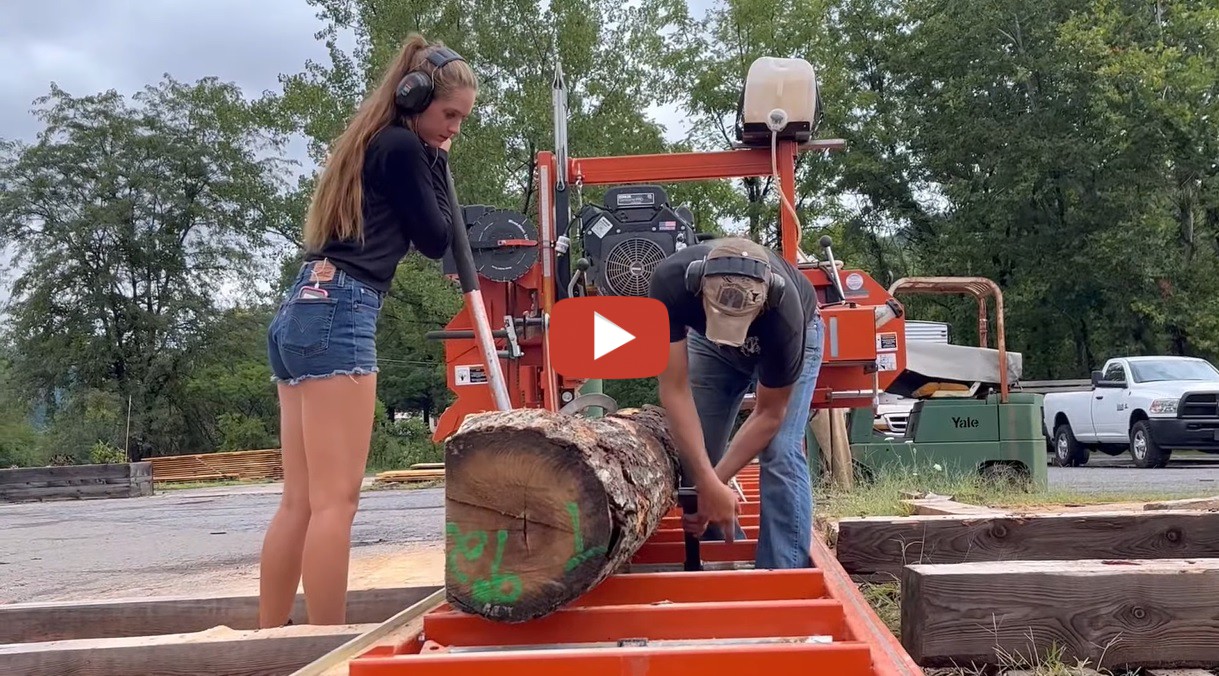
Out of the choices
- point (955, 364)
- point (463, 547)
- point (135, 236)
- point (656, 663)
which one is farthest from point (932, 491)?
point (135, 236)

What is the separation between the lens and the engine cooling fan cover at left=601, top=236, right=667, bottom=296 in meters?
5.84

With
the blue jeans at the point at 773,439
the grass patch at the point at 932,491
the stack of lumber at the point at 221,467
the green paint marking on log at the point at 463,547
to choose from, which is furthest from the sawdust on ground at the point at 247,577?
the stack of lumber at the point at 221,467

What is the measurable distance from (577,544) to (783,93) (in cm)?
385

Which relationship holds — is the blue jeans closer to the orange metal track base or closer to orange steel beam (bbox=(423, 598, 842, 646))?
the orange metal track base

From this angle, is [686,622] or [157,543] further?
[157,543]

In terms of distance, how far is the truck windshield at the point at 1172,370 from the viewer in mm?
15359

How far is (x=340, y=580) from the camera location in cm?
272

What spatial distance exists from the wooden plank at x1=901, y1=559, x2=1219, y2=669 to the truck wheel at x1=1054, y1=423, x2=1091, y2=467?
623 inches

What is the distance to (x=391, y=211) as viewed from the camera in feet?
9.32

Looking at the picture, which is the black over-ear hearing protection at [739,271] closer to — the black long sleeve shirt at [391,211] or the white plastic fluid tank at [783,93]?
the black long sleeve shirt at [391,211]

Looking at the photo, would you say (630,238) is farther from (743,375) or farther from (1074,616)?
(1074,616)

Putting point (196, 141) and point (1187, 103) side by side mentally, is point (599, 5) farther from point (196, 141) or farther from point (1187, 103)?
point (196, 141)

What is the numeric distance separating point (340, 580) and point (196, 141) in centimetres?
3898

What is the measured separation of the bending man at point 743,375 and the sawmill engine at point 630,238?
2134 mm
